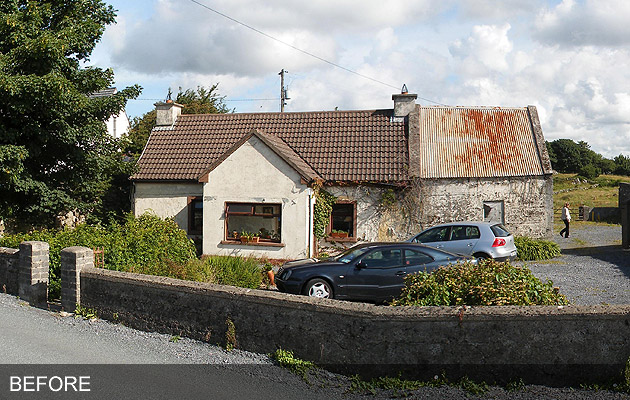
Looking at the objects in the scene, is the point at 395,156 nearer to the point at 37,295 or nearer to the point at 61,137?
the point at 61,137


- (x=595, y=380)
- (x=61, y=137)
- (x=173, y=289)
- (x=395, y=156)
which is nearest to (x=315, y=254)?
(x=395, y=156)

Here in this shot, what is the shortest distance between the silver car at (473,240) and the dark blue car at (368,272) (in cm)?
365

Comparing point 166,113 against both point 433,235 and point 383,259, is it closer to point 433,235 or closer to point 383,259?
point 433,235

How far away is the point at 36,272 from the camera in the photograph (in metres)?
11.4

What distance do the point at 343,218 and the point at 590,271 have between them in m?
8.19

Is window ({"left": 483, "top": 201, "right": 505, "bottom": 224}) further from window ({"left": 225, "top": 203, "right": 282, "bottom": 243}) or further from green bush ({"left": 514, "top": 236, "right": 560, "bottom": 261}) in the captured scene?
window ({"left": 225, "top": 203, "right": 282, "bottom": 243})

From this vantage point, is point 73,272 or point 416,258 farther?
point 416,258

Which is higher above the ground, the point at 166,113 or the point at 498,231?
the point at 166,113

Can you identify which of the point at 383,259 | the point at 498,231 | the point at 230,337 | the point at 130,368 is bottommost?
the point at 130,368

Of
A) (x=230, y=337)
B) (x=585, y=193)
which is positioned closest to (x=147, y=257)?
(x=230, y=337)

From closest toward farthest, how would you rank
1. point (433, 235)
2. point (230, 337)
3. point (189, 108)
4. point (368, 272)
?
1. point (230, 337)
2. point (368, 272)
3. point (433, 235)
4. point (189, 108)

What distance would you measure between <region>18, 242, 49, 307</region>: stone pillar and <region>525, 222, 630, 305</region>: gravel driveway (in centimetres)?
1083

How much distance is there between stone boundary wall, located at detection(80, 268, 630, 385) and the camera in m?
6.34

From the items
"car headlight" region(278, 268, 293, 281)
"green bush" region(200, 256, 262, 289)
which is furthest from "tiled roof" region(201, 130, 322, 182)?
"car headlight" region(278, 268, 293, 281)
